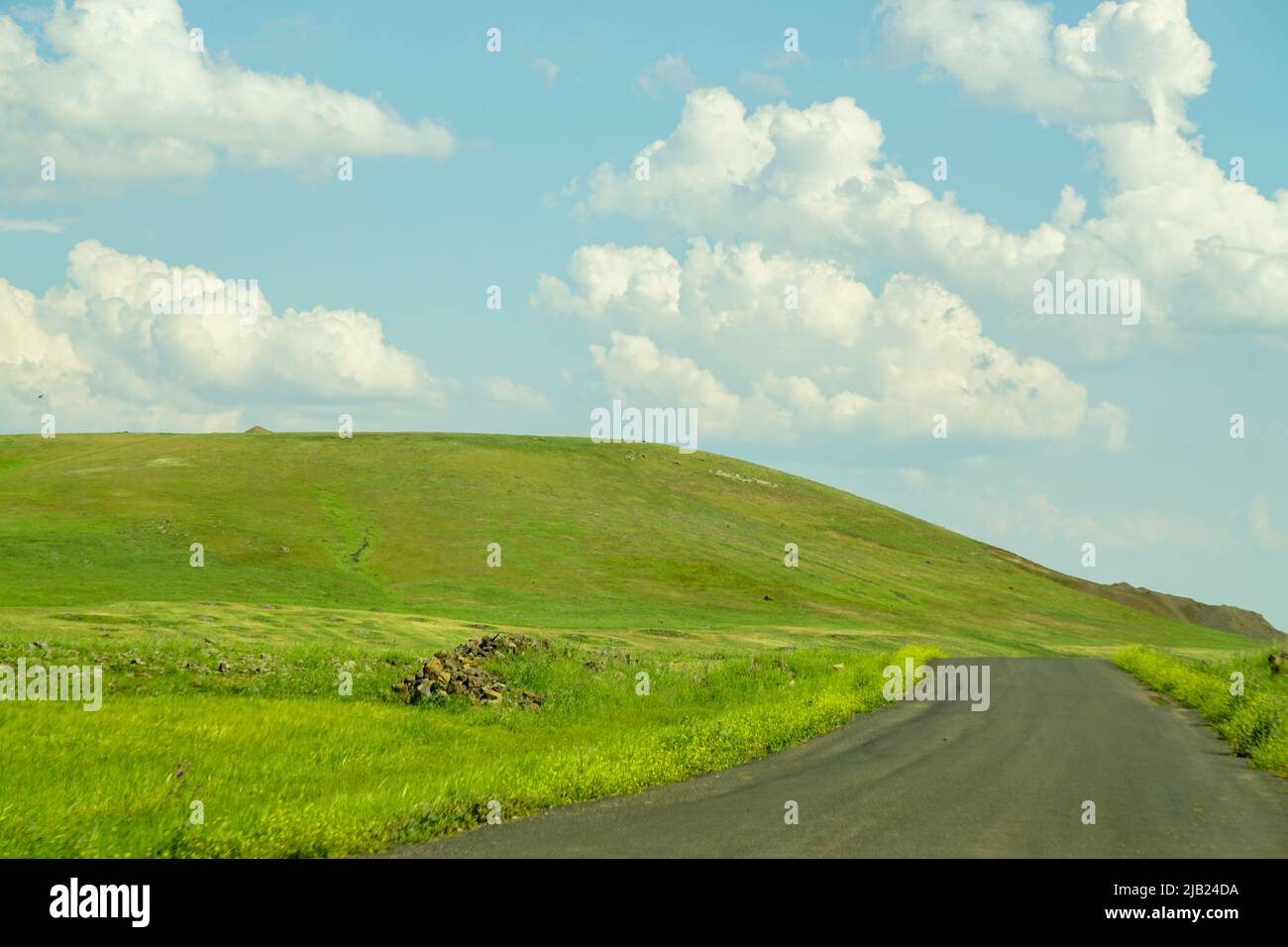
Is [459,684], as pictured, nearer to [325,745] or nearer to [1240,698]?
[325,745]

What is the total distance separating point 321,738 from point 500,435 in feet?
466

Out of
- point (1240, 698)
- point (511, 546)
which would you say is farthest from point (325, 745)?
point (511, 546)

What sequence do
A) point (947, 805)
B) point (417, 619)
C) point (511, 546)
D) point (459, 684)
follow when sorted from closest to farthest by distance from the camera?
point (947, 805), point (459, 684), point (417, 619), point (511, 546)

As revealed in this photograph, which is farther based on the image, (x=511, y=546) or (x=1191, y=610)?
(x=1191, y=610)

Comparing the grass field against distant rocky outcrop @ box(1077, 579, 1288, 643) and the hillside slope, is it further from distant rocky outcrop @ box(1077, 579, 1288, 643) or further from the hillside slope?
distant rocky outcrop @ box(1077, 579, 1288, 643)

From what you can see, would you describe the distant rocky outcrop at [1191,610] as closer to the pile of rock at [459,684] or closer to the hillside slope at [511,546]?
the hillside slope at [511,546]

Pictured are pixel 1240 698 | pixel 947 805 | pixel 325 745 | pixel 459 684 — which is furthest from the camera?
pixel 1240 698

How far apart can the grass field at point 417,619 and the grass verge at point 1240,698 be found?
8.85 meters

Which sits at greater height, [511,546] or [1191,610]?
[511,546]

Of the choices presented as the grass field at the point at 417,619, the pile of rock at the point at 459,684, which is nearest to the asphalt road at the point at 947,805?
the grass field at the point at 417,619

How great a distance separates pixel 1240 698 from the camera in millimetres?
27609

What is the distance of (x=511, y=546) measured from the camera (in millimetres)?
91750

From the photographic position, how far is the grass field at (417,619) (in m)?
15.4

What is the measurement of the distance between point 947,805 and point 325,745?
1100cm
